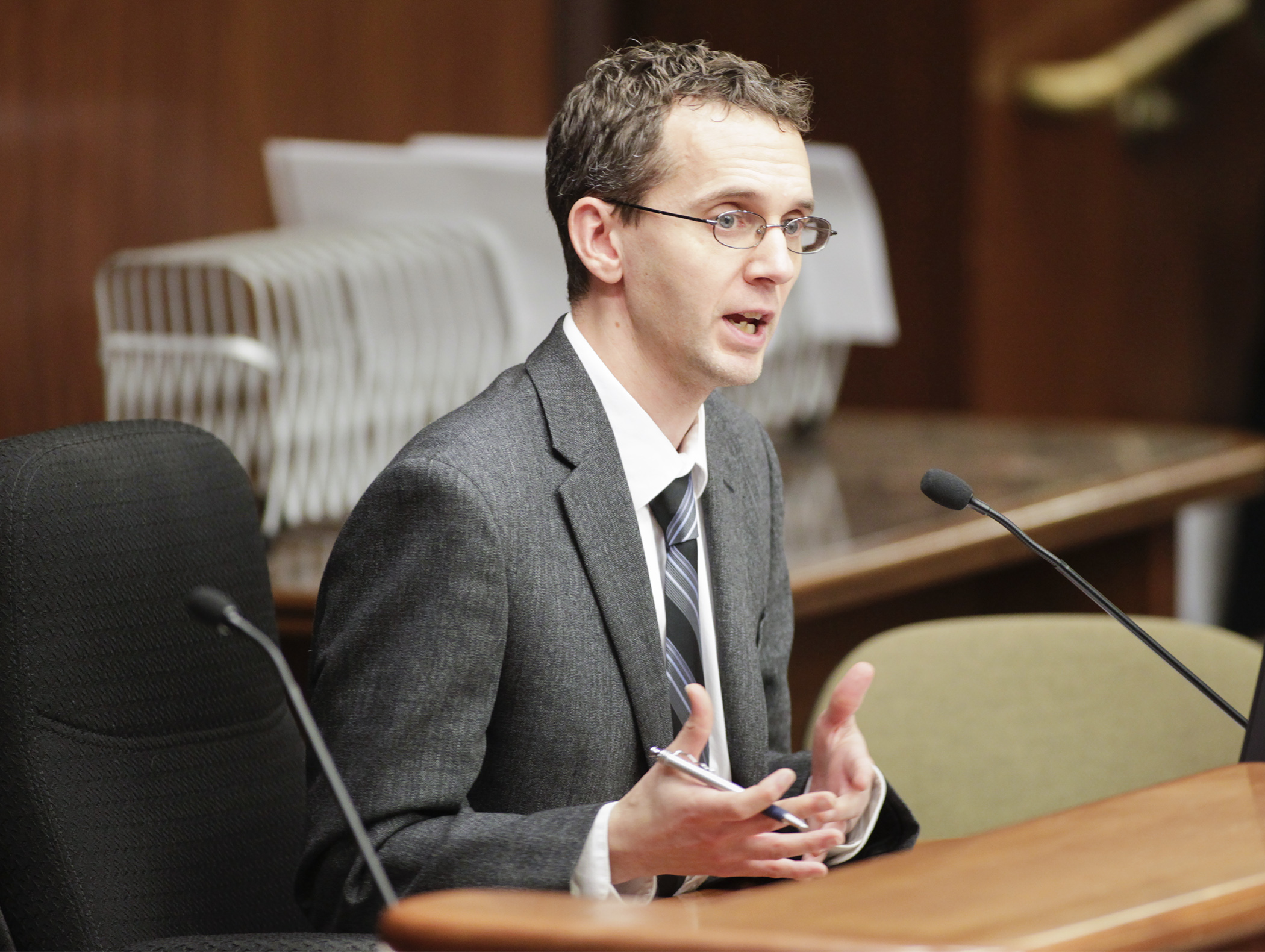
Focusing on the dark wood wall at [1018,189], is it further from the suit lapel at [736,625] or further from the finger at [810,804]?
the finger at [810,804]

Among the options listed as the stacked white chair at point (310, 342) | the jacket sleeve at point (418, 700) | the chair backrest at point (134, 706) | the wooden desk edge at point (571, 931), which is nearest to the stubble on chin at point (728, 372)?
the jacket sleeve at point (418, 700)

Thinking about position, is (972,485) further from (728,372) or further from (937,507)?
(728,372)

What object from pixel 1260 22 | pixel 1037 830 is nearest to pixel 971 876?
pixel 1037 830

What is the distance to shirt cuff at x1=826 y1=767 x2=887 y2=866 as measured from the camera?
4.28 ft

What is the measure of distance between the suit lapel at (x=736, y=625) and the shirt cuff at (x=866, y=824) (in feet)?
0.34

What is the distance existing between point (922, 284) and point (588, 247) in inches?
99.0

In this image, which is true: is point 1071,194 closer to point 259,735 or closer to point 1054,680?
point 1054,680

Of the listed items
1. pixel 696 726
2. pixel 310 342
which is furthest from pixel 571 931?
pixel 310 342

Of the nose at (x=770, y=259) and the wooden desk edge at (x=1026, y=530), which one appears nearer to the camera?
the nose at (x=770, y=259)

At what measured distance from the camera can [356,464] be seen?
91.0 inches

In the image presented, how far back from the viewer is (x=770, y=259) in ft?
4.42

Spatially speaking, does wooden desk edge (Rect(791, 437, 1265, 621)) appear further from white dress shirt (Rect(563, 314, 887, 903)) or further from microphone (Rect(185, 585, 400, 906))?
microphone (Rect(185, 585, 400, 906))

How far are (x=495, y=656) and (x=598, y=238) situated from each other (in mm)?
372

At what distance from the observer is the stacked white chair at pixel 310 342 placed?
2.23 meters
